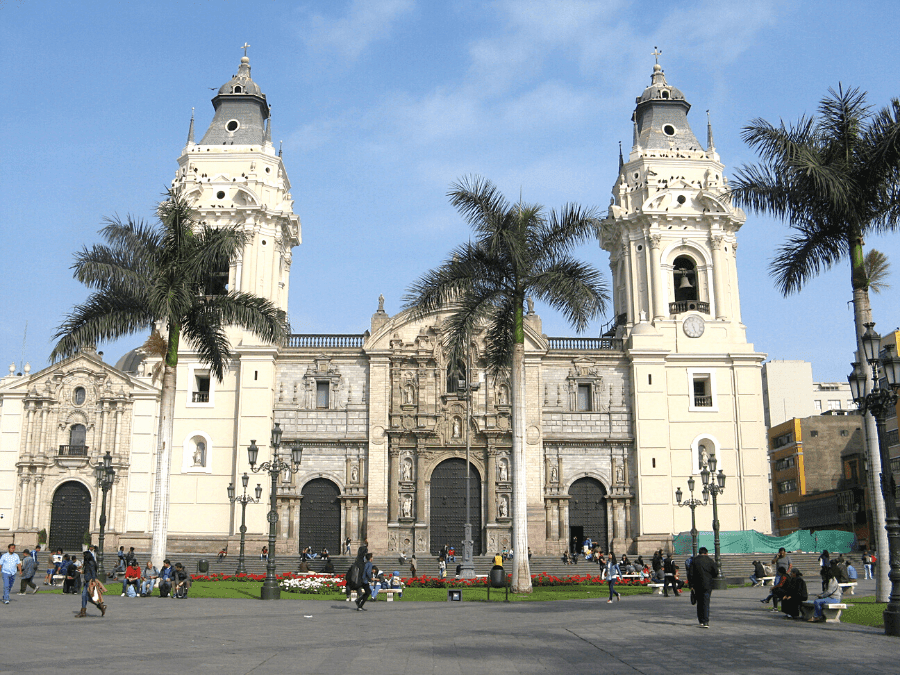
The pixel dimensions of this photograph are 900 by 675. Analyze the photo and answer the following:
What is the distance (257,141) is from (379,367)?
13503 mm

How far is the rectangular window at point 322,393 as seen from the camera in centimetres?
4309

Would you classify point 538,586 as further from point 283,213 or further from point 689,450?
point 283,213

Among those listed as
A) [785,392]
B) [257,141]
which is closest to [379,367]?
[257,141]

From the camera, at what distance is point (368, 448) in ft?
139

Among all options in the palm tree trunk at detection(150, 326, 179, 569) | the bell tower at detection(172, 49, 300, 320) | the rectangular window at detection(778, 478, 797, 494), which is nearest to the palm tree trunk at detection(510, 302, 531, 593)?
the palm tree trunk at detection(150, 326, 179, 569)

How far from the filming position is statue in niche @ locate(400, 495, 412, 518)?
41656mm

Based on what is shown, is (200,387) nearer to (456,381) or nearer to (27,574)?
(456,381)

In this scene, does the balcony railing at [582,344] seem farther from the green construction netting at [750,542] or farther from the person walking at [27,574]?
the person walking at [27,574]

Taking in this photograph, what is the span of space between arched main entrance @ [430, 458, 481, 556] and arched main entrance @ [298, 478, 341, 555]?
439 centimetres

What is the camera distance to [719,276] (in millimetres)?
44406

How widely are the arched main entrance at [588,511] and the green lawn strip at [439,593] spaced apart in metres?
11.0

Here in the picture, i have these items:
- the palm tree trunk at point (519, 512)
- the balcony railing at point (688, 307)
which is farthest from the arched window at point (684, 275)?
the palm tree trunk at point (519, 512)

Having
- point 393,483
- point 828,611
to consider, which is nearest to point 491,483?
point 393,483

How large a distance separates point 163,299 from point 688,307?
1026 inches
